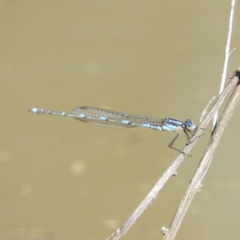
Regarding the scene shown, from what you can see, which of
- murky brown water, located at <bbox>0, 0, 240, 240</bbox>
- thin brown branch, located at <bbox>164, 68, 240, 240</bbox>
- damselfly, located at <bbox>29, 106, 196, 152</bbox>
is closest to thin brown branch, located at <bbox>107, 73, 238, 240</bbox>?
thin brown branch, located at <bbox>164, 68, 240, 240</bbox>

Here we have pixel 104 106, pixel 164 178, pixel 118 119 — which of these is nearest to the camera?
pixel 164 178

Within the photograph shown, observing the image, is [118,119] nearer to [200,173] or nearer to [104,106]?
[104,106]

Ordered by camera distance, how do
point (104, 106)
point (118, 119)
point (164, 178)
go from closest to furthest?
1. point (164, 178)
2. point (118, 119)
3. point (104, 106)

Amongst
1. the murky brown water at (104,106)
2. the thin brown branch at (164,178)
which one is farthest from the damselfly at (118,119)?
the thin brown branch at (164,178)

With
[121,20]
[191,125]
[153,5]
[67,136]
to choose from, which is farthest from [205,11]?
[191,125]

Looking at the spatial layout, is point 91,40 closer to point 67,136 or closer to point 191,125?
point 67,136

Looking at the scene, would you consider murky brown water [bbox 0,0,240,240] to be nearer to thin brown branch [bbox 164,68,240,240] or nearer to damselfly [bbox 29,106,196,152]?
damselfly [bbox 29,106,196,152]

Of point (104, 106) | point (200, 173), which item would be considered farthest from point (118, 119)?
point (200, 173)

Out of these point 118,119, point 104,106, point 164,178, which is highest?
point 164,178
